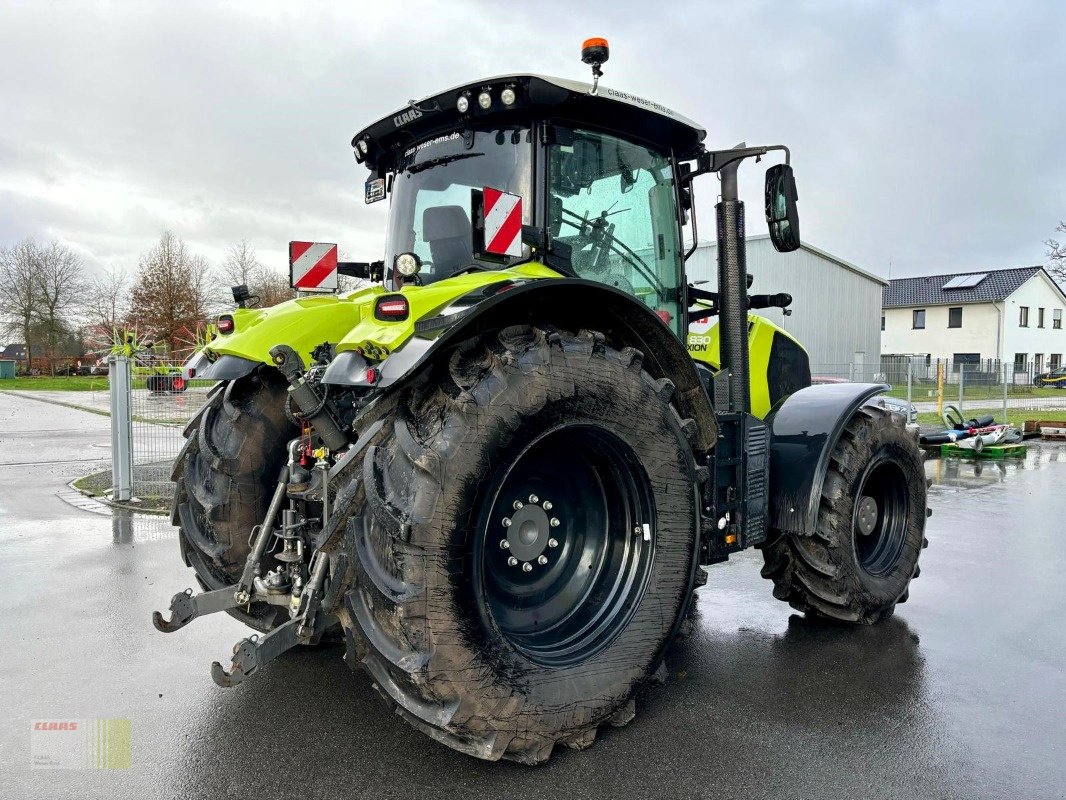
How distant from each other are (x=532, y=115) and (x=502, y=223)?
691 mm

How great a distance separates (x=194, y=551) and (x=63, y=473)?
8572 millimetres

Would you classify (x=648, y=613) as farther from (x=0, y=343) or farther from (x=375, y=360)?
(x=0, y=343)

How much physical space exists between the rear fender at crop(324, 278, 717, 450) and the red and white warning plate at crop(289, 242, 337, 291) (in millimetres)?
1405

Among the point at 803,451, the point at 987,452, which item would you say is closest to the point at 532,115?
the point at 803,451

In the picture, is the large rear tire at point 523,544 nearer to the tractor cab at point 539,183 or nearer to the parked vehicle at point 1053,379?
the tractor cab at point 539,183

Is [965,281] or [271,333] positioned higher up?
[965,281]

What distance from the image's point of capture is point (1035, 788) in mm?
2797

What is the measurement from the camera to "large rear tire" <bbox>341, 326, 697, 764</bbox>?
2.56 metres

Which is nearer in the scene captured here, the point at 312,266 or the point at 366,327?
the point at 366,327

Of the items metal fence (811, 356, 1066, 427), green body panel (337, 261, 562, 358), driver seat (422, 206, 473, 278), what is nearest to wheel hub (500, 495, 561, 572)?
green body panel (337, 261, 562, 358)

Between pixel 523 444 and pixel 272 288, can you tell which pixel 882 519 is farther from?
pixel 272 288

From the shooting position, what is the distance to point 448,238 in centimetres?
357

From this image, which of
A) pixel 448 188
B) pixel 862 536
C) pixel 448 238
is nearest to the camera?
pixel 448 238

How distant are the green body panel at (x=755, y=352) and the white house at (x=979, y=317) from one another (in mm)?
41711
